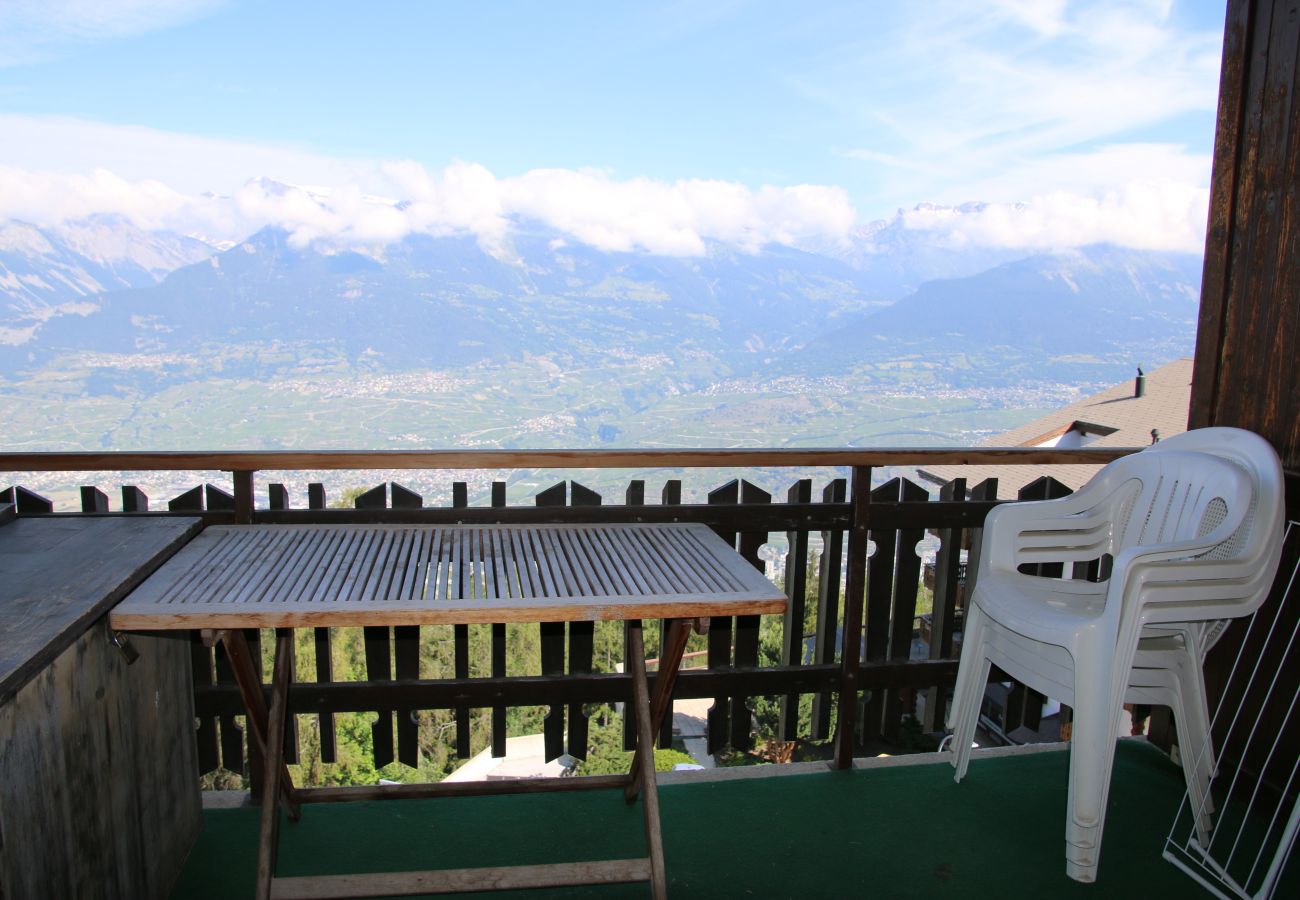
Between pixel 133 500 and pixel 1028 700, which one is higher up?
pixel 133 500

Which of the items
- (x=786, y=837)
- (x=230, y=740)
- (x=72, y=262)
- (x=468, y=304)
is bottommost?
(x=786, y=837)

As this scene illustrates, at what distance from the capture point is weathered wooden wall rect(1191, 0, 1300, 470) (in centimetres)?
248

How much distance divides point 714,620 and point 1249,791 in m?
1.63

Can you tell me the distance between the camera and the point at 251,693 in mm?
2174

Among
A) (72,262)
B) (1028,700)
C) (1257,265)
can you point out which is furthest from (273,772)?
(72,262)

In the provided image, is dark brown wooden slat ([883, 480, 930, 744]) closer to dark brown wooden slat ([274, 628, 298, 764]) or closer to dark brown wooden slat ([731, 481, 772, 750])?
dark brown wooden slat ([731, 481, 772, 750])

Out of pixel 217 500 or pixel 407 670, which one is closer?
pixel 217 500

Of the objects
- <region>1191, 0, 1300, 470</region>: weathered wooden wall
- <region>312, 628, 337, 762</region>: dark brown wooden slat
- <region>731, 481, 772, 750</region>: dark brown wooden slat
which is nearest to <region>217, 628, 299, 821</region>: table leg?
<region>312, 628, 337, 762</region>: dark brown wooden slat

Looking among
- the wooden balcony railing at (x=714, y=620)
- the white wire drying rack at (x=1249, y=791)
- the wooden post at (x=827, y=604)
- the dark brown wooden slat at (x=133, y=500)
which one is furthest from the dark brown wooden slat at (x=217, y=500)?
the white wire drying rack at (x=1249, y=791)

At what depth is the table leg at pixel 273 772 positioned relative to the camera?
190 cm

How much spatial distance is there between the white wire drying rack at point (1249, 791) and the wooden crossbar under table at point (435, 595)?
4.50 feet

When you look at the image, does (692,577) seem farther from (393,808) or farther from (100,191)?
(100,191)

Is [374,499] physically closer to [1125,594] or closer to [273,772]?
[273,772]

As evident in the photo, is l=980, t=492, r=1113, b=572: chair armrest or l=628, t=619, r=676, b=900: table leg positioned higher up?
l=980, t=492, r=1113, b=572: chair armrest
